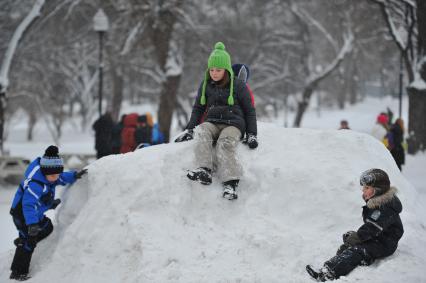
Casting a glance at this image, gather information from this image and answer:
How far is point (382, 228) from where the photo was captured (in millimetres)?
3812

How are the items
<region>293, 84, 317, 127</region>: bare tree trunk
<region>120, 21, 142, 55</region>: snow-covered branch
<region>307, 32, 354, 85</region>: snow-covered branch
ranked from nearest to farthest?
<region>120, 21, 142, 55</region>: snow-covered branch
<region>307, 32, 354, 85</region>: snow-covered branch
<region>293, 84, 317, 127</region>: bare tree trunk

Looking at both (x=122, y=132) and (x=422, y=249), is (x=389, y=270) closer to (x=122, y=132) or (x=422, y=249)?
(x=422, y=249)

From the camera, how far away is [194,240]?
4.46 meters

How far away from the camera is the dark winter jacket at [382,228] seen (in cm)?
383

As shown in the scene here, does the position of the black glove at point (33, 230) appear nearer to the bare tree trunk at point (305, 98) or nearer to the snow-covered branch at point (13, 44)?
the snow-covered branch at point (13, 44)

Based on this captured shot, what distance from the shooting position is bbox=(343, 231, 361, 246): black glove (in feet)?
12.8

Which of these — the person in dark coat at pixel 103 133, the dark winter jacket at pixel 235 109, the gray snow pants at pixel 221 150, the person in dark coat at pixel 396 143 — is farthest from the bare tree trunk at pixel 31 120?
the gray snow pants at pixel 221 150

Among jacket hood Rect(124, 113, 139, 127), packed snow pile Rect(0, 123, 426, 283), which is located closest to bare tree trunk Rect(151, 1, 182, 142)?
jacket hood Rect(124, 113, 139, 127)

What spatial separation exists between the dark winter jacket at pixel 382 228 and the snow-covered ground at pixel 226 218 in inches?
4.9

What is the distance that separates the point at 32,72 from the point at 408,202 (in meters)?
28.5

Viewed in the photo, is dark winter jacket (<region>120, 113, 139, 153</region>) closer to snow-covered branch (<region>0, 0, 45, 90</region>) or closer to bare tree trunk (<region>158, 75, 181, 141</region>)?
snow-covered branch (<region>0, 0, 45, 90</region>)

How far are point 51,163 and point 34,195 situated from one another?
0.37 metres

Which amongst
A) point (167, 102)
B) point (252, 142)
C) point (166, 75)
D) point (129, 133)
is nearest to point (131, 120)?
point (129, 133)

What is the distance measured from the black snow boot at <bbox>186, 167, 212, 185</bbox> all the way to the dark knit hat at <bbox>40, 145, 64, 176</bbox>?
141cm
